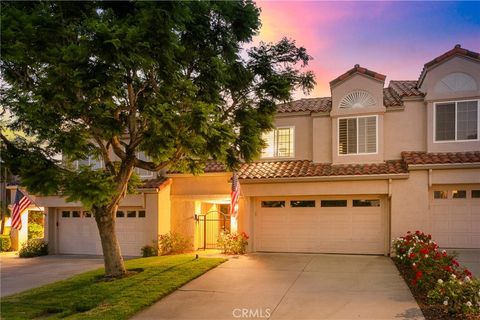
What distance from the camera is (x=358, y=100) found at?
16734 millimetres

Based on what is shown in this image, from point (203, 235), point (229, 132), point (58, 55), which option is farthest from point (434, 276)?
point (203, 235)

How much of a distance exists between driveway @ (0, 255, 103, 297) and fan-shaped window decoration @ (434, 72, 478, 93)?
13902mm

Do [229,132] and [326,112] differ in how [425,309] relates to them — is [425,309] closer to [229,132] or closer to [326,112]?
[229,132]

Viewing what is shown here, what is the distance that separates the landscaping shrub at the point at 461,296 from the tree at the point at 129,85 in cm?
590

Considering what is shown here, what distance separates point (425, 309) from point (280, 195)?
27.5 ft

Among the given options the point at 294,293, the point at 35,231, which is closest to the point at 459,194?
the point at 294,293

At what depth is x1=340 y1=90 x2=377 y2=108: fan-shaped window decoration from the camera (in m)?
16.6

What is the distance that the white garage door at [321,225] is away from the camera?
1594cm

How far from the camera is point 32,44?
9633 mm

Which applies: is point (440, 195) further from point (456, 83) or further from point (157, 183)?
point (157, 183)

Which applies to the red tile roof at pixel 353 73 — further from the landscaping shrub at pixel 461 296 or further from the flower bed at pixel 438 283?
the landscaping shrub at pixel 461 296

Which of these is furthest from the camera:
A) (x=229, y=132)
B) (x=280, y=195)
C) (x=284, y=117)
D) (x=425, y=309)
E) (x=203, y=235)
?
(x=203, y=235)

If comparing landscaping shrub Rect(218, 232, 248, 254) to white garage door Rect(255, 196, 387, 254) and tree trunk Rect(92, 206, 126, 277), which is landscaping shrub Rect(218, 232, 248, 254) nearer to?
white garage door Rect(255, 196, 387, 254)

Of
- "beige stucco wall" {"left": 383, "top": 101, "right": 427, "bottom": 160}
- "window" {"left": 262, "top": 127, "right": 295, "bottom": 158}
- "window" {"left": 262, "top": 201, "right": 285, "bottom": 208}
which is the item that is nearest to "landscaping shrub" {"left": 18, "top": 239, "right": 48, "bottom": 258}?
"window" {"left": 262, "top": 201, "right": 285, "bottom": 208}
